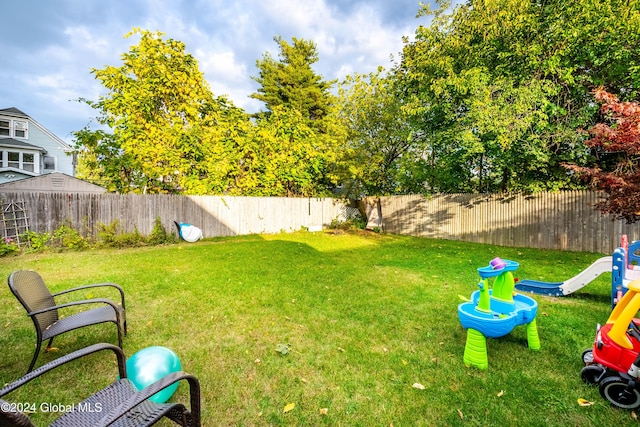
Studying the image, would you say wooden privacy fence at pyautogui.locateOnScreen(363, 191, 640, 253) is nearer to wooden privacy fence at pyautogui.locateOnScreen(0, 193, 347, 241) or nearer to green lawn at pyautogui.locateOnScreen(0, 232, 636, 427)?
green lawn at pyautogui.locateOnScreen(0, 232, 636, 427)

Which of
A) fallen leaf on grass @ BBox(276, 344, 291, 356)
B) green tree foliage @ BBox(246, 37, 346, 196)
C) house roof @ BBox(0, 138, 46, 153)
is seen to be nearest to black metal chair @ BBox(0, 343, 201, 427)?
fallen leaf on grass @ BBox(276, 344, 291, 356)

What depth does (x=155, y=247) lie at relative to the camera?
9750mm

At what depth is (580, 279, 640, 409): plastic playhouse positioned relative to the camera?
7.34 feet

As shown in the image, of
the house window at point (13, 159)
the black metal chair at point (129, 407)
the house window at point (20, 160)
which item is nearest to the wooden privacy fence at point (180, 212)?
the black metal chair at point (129, 407)

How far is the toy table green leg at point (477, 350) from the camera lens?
283 cm

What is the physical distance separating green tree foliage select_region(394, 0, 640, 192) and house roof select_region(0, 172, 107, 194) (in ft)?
64.0

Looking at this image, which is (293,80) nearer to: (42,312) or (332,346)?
(332,346)

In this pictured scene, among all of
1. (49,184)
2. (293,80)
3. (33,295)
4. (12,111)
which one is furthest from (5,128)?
(33,295)

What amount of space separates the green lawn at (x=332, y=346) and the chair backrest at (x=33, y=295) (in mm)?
509

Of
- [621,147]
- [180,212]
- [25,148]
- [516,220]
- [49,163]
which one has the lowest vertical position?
[516,220]

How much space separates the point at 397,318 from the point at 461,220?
9.80 metres

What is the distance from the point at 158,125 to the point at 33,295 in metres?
11.0

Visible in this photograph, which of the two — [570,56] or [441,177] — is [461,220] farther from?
[570,56]

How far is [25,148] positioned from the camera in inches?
830
